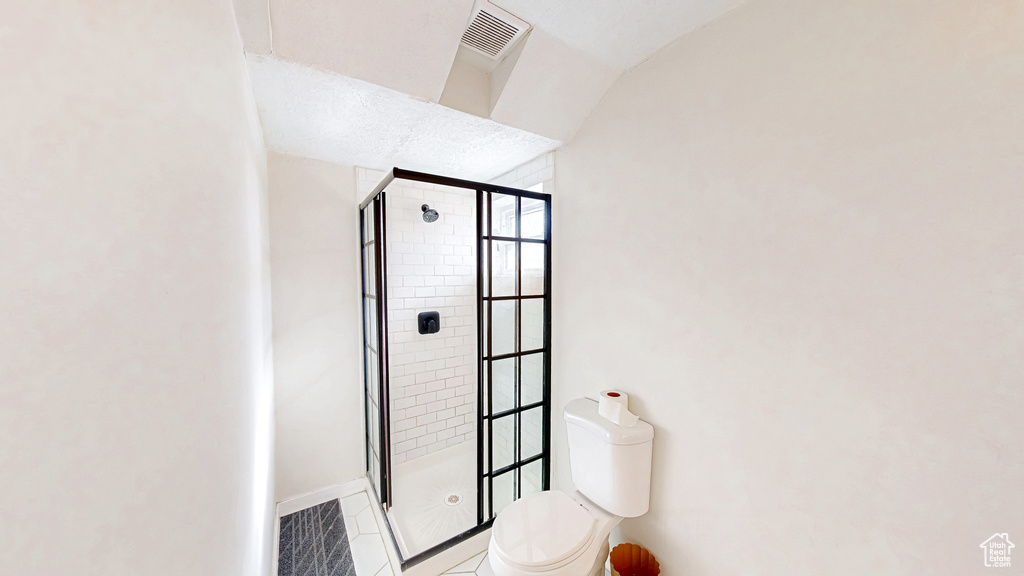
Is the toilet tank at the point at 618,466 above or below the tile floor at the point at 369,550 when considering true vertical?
above

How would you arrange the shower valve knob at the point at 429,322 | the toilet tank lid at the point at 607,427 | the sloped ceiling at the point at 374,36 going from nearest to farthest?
the sloped ceiling at the point at 374,36
the toilet tank lid at the point at 607,427
the shower valve knob at the point at 429,322

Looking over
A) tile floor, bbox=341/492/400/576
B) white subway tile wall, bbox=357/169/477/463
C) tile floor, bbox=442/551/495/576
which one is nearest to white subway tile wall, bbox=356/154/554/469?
white subway tile wall, bbox=357/169/477/463

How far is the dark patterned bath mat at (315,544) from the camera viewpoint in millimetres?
1661

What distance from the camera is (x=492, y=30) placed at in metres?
1.34

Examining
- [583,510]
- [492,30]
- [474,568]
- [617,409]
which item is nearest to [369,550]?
[474,568]


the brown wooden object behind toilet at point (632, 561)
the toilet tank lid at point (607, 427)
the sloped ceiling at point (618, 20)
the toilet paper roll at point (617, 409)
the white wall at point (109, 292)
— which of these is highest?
the sloped ceiling at point (618, 20)

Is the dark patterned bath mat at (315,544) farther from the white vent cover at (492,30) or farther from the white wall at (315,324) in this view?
the white vent cover at (492,30)

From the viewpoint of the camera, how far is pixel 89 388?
298 mm

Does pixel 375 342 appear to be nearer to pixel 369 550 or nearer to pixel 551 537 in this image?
pixel 369 550

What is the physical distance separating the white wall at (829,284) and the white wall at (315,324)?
1.76m

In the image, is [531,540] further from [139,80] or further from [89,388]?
[139,80]

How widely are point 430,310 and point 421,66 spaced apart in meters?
1.59

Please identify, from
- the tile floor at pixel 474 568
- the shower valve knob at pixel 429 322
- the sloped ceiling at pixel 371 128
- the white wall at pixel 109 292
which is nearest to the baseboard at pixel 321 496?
the tile floor at pixel 474 568

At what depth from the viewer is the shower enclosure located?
1785mm
